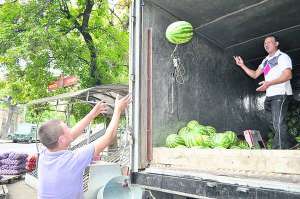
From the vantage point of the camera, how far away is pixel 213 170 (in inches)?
129

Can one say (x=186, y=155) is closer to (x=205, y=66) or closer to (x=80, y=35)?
(x=205, y=66)

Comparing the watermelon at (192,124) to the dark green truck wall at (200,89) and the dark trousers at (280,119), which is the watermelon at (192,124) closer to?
the dark green truck wall at (200,89)

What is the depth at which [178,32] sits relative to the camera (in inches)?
176

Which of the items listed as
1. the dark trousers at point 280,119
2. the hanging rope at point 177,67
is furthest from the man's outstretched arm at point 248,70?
the hanging rope at point 177,67

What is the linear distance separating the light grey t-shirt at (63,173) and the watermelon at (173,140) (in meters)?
1.17

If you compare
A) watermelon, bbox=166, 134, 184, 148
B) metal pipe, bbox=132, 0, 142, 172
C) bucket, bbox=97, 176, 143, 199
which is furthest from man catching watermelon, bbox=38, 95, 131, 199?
bucket, bbox=97, 176, 143, 199

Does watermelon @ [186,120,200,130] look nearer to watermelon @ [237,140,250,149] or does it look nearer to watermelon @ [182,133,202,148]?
watermelon @ [182,133,202,148]

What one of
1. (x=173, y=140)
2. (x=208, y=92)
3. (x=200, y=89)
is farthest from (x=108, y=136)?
(x=208, y=92)

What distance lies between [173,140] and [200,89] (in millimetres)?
1124

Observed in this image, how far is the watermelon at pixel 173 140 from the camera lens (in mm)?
4152

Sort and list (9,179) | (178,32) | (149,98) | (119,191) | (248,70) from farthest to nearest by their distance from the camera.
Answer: (9,179) < (119,191) < (248,70) < (178,32) < (149,98)

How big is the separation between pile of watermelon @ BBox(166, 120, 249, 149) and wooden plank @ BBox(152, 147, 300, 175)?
14.5 inches

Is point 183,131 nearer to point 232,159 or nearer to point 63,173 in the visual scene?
point 232,159

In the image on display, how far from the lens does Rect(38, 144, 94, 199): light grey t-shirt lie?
10.3ft
